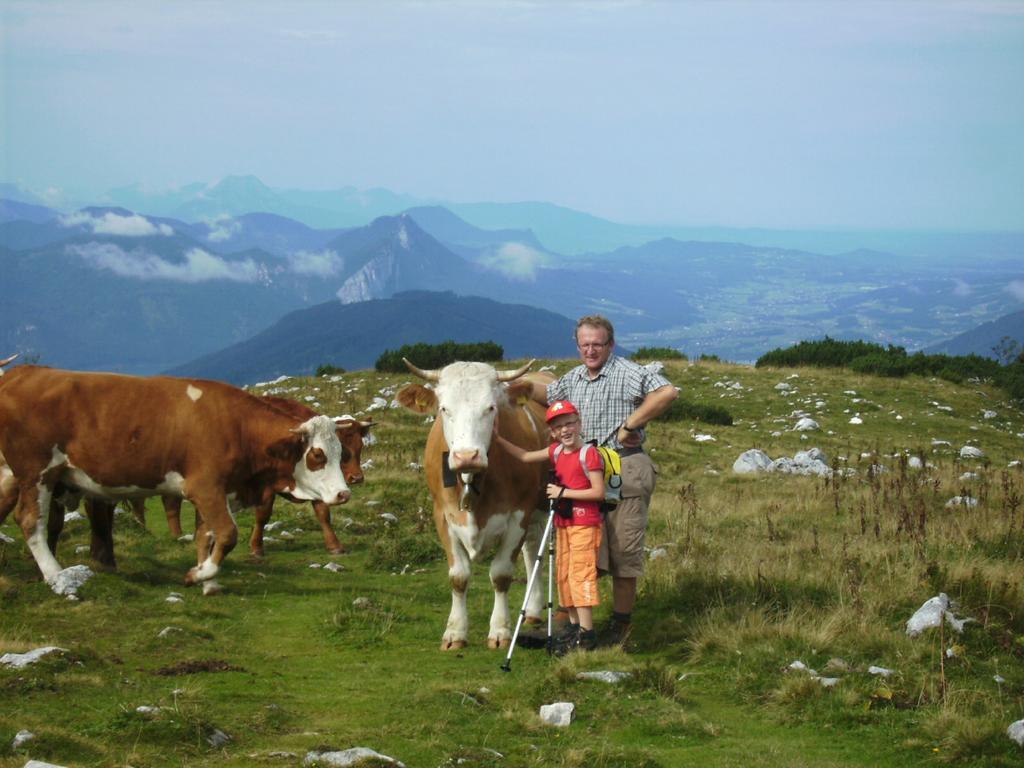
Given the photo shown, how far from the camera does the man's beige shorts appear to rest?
30.6 feet

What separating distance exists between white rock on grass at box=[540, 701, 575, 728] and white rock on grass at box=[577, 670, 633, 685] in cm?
65

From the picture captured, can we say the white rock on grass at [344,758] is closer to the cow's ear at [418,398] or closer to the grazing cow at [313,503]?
the cow's ear at [418,398]

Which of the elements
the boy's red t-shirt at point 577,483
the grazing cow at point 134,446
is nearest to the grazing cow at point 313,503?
the grazing cow at point 134,446

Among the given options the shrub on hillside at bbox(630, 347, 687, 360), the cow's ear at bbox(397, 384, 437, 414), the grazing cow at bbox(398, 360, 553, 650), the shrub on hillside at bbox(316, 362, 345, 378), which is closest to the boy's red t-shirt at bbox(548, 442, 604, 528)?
the grazing cow at bbox(398, 360, 553, 650)

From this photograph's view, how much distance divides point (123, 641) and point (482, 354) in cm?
3100

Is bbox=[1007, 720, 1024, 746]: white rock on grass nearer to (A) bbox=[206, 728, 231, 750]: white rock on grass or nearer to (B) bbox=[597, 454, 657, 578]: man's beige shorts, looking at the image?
(B) bbox=[597, 454, 657, 578]: man's beige shorts

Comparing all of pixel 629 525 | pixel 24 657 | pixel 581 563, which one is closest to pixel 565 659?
pixel 581 563

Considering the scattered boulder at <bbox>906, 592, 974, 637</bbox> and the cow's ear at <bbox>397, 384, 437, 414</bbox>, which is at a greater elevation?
the cow's ear at <bbox>397, 384, 437, 414</bbox>

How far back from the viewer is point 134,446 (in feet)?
39.4

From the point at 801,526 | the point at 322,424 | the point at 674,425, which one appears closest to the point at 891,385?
the point at 674,425

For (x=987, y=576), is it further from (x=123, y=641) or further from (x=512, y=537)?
(x=123, y=641)

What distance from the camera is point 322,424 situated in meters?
13.3

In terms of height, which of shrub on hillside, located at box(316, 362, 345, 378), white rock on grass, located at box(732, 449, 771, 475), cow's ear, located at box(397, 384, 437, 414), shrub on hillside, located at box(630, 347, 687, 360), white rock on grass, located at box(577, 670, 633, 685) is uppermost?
cow's ear, located at box(397, 384, 437, 414)

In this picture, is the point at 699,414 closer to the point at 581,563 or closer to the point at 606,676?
the point at 581,563
